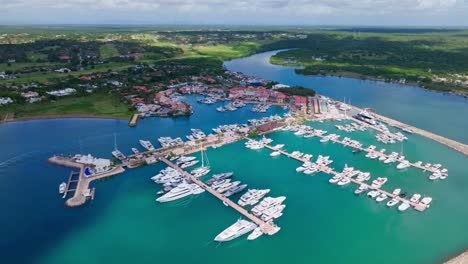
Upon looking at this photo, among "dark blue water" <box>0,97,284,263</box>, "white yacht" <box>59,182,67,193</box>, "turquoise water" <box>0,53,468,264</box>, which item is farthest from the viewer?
"white yacht" <box>59,182,67,193</box>

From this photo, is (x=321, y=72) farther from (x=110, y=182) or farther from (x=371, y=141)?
(x=110, y=182)

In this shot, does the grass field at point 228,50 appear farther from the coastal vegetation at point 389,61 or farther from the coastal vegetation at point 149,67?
the coastal vegetation at point 389,61

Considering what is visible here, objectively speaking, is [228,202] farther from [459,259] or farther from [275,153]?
[459,259]

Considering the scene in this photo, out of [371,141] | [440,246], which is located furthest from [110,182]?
[371,141]

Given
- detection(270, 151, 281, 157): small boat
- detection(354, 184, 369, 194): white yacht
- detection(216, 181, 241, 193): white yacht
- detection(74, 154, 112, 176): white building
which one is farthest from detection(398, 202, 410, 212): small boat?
detection(74, 154, 112, 176): white building

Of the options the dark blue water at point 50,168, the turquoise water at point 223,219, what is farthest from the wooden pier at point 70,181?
the turquoise water at point 223,219

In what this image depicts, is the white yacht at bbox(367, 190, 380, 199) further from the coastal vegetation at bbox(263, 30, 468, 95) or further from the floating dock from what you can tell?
the coastal vegetation at bbox(263, 30, 468, 95)
